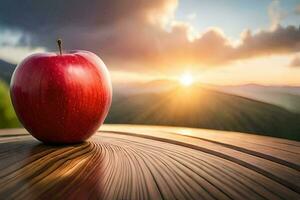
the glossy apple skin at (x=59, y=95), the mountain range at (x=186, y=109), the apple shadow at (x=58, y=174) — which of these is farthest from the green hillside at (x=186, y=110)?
the apple shadow at (x=58, y=174)

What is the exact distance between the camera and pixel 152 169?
0.54m

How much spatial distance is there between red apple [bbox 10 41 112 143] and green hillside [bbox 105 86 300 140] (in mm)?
2236

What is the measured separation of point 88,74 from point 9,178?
0.34 m

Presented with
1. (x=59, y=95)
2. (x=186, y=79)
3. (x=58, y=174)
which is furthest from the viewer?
(x=186, y=79)

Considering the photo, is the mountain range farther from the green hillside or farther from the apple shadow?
the apple shadow

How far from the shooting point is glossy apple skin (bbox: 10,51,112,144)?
77 cm

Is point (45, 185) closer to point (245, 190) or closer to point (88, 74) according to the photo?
point (245, 190)

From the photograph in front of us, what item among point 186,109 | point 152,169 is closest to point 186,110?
point 186,109

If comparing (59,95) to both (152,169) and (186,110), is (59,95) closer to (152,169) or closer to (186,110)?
(152,169)

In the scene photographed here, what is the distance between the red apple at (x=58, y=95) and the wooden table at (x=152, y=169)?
0.04m

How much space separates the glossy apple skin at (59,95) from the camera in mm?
771

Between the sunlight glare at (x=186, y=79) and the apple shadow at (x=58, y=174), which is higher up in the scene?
the sunlight glare at (x=186, y=79)

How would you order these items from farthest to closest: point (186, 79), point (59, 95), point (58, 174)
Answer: point (186, 79), point (59, 95), point (58, 174)

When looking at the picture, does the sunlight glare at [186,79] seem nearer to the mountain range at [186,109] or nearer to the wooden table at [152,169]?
the mountain range at [186,109]
